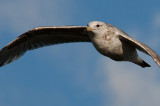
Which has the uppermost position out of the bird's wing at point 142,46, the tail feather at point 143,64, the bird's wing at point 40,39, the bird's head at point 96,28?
the bird's wing at point 40,39

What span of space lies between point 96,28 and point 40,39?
420cm

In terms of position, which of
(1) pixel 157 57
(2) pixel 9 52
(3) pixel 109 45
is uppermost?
(2) pixel 9 52

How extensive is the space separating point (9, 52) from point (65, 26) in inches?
116

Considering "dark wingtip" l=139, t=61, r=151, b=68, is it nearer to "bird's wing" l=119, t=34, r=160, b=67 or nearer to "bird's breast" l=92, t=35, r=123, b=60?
"bird's wing" l=119, t=34, r=160, b=67

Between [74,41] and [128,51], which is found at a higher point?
[74,41]

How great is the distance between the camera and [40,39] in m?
18.1

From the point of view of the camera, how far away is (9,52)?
1812 centimetres

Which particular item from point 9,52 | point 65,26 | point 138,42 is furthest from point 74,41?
point 138,42

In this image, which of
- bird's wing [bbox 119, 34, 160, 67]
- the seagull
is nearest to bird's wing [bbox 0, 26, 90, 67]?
the seagull

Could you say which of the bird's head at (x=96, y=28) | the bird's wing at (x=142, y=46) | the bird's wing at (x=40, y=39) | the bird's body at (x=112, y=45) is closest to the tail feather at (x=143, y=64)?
the bird's body at (x=112, y=45)

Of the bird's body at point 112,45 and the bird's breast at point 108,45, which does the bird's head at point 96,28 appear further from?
the bird's breast at point 108,45

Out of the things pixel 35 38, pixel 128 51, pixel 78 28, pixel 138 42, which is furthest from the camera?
pixel 35 38

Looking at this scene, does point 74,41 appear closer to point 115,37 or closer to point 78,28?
point 78,28

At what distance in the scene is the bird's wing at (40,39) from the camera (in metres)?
17.3
